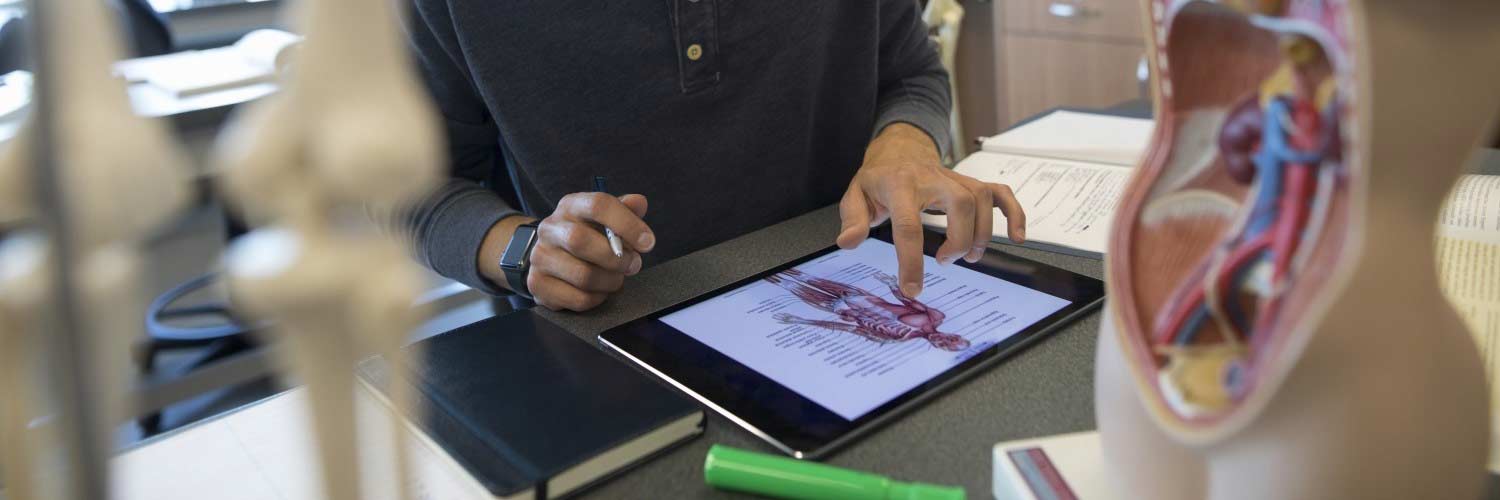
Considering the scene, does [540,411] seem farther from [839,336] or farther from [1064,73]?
[1064,73]

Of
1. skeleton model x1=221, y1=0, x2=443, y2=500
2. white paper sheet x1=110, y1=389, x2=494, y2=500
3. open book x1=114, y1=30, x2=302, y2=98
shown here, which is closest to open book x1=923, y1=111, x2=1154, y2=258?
white paper sheet x1=110, y1=389, x2=494, y2=500

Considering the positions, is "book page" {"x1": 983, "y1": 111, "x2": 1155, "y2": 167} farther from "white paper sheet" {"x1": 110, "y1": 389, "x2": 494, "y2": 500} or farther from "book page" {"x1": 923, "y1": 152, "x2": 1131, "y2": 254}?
"white paper sheet" {"x1": 110, "y1": 389, "x2": 494, "y2": 500}

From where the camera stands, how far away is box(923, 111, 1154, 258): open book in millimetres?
874

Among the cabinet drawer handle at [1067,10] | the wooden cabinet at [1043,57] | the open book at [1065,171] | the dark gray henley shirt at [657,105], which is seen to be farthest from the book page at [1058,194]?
the cabinet drawer handle at [1067,10]

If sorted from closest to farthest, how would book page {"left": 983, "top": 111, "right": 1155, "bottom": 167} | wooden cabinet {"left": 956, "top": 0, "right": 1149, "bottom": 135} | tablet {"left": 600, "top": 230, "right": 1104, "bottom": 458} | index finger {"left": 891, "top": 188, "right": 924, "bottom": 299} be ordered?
tablet {"left": 600, "top": 230, "right": 1104, "bottom": 458}, index finger {"left": 891, "top": 188, "right": 924, "bottom": 299}, book page {"left": 983, "top": 111, "right": 1155, "bottom": 167}, wooden cabinet {"left": 956, "top": 0, "right": 1149, "bottom": 135}

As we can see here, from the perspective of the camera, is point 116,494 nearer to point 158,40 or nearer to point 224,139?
point 224,139

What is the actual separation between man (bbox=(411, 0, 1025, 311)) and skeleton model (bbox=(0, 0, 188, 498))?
1.58ft

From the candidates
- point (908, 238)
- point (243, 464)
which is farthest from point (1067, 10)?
point (243, 464)

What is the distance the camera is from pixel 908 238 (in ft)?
2.46

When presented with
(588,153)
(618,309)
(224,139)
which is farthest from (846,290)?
(224,139)

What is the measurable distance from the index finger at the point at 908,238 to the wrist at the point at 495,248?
33 centimetres

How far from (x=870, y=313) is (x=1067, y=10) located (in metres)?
2.13

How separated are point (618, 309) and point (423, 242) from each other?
11.3 inches

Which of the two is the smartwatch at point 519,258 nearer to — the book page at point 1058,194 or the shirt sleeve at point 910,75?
the book page at point 1058,194
